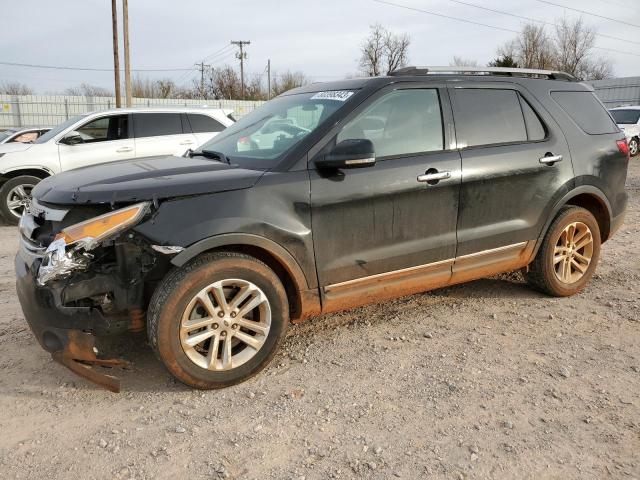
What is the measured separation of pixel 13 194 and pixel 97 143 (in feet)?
4.92

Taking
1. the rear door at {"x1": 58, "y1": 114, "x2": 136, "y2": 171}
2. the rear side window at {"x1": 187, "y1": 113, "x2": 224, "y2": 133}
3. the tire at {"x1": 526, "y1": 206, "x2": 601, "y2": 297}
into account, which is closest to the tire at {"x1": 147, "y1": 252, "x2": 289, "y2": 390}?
the tire at {"x1": 526, "y1": 206, "x2": 601, "y2": 297}

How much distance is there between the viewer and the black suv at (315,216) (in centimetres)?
289

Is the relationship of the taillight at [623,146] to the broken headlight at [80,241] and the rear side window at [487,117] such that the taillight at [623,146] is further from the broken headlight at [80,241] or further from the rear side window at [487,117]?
the broken headlight at [80,241]

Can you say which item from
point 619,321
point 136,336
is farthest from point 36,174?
point 619,321

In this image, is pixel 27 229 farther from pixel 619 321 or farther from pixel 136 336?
pixel 619 321

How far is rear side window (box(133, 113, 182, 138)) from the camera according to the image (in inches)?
356

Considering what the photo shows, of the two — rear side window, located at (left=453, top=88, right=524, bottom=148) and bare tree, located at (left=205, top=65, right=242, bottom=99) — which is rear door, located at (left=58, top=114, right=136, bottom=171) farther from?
bare tree, located at (left=205, top=65, right=242, bottom=99)

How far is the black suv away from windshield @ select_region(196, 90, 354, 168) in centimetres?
2

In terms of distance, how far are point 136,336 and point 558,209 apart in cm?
344

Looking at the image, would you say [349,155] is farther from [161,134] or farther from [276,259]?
[161,134]

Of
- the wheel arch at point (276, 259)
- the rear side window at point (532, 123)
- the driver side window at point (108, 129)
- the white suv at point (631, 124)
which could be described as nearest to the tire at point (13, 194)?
the driver side window at point (108, 129)

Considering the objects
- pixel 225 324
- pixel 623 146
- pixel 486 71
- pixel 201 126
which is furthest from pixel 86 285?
pixel 201 126

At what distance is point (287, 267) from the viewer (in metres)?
3.24

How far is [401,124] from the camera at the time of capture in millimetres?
3705
